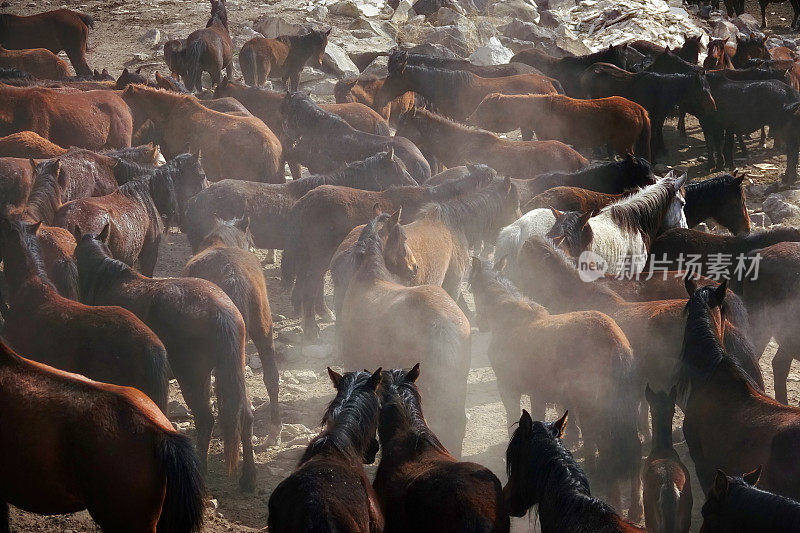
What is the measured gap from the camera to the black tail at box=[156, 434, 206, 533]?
3.67 metres

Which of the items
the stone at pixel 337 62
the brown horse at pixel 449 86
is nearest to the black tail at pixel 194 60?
the stone at pixel 337 62

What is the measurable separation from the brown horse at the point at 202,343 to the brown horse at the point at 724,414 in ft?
9.62

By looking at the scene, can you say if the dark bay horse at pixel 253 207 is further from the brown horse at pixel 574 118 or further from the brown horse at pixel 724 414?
the brown horse at pixel 574 118

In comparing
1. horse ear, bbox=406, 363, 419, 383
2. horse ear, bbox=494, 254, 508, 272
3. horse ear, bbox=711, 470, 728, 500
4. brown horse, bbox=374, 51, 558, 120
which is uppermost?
horse ear, bbox=406, 363, 419, 383

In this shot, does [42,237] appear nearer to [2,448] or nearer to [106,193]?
[106,193]

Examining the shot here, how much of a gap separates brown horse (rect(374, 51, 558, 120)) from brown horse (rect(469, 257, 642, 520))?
29.2 feet

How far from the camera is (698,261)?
7336mm

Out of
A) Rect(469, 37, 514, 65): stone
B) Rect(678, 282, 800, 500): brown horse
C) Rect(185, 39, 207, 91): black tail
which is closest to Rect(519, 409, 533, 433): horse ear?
Rect(678, 282, 800, 500): brown horse

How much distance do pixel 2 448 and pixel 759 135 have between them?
15279mm

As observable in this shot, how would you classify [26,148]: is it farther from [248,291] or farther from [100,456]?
[100,456]

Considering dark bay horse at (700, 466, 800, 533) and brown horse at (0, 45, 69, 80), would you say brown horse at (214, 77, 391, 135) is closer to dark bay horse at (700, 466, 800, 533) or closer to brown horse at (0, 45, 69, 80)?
brown horse at (0, 45, 69, 80)

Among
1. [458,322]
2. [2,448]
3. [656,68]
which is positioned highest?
[2,448]

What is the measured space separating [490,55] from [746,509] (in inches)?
616

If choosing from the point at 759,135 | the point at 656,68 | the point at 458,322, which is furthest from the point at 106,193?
the point at 759,135
